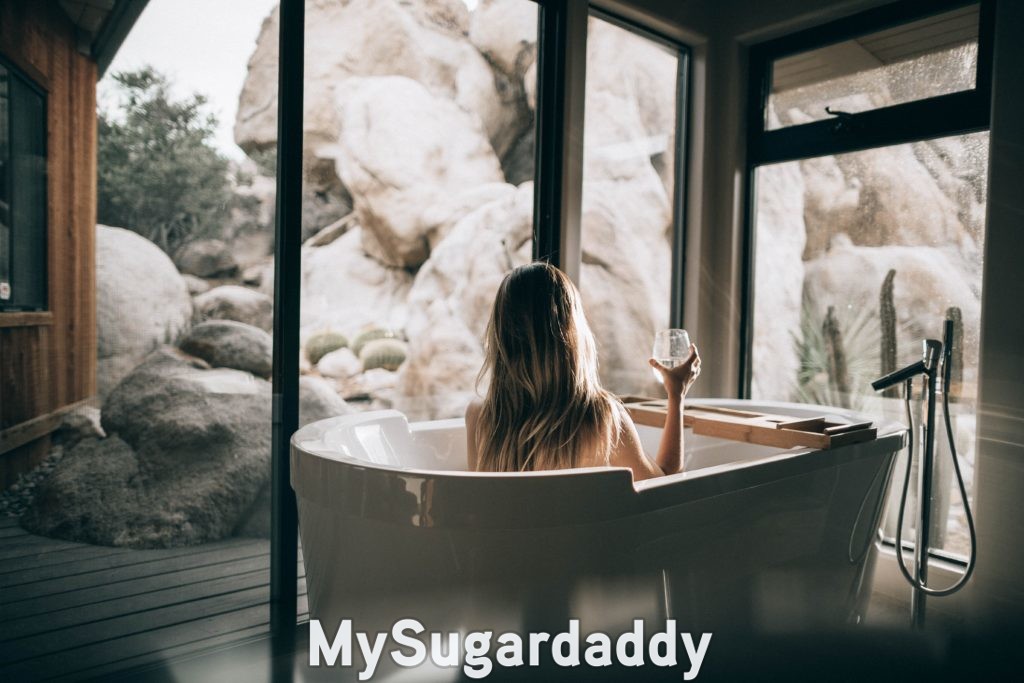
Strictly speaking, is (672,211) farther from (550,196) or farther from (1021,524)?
(1021,524)

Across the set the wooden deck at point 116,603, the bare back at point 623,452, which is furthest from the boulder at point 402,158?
the bare back at point 623,452

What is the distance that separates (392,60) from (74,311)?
136 cm

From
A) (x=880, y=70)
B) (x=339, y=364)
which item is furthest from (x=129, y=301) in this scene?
(x=880, y=70)

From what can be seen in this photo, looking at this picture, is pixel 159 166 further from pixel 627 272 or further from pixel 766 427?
pixel 627 272

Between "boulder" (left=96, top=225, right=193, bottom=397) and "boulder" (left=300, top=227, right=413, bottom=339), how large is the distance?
0.41 m

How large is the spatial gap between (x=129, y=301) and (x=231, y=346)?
0.28 metres

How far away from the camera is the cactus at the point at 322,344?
224 centimetres

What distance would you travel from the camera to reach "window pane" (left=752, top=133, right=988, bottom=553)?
2408mm

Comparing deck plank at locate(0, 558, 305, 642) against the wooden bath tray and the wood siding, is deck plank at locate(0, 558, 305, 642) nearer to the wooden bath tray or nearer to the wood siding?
the wood siding

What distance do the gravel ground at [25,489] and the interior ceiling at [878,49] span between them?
2836mm

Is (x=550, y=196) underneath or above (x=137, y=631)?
above

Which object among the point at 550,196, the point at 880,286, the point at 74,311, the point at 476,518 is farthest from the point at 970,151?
the point at 74,311

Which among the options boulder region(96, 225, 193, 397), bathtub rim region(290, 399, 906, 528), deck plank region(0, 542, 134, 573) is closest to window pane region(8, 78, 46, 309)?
boulder region(96, 225, 193, 397)

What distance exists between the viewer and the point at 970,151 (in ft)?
7.88
